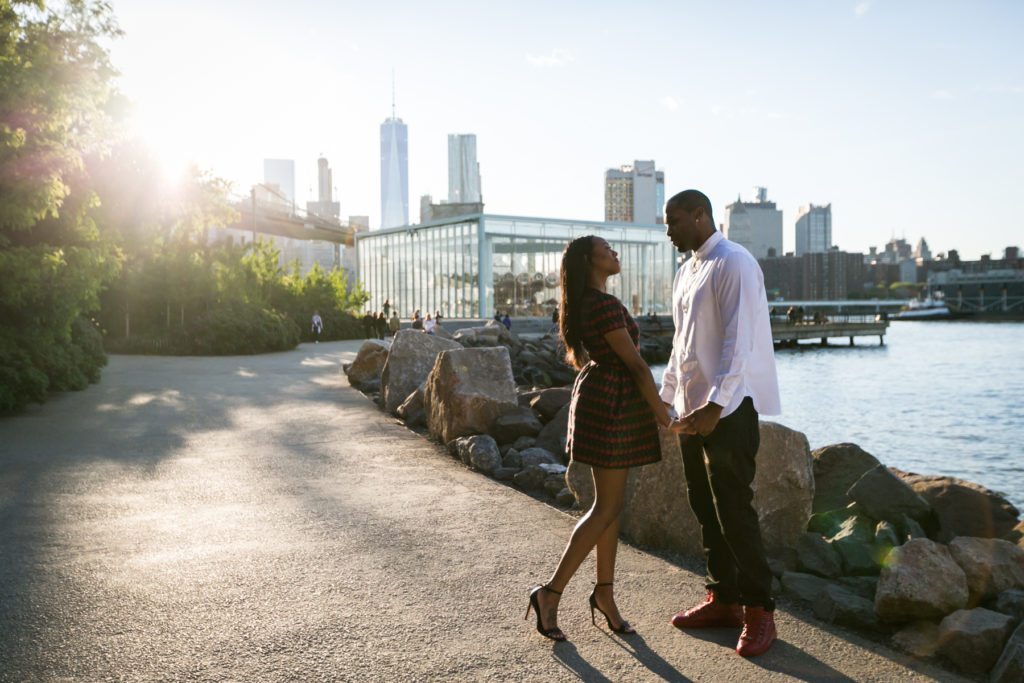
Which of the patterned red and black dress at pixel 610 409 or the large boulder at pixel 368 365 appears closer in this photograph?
the patterned red and black dress at pixel 610 409

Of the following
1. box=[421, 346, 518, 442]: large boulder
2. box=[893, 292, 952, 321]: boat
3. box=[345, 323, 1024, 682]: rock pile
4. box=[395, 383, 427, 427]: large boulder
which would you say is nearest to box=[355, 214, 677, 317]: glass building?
box=[395, 383, 427, 427]: large boulder

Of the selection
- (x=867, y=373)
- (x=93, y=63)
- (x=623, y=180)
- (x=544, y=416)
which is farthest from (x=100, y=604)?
(x=623, y=180)

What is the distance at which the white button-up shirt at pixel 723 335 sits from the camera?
374 cm

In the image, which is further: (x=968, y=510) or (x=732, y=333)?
(x=968, y=510)

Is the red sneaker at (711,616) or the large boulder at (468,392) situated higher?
the large boulder at (468,392)

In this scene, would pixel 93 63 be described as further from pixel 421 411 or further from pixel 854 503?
pixel 854 503

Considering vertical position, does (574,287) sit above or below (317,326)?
above

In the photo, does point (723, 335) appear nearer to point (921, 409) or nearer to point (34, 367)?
point (34, 367)

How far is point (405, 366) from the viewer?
1331cm

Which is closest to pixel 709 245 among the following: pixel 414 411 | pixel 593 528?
pixel 593 528

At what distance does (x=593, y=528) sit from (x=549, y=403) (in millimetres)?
6642

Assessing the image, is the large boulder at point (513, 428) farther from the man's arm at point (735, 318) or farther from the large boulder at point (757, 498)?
the man's arm at point (735, 318)

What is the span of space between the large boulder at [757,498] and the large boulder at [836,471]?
203cm

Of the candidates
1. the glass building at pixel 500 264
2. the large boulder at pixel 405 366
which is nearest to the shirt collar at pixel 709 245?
the large boulder at pixel 405 366
